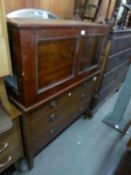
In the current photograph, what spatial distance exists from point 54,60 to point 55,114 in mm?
545

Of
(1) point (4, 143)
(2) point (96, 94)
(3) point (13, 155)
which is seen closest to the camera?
(1) point (4, 143)

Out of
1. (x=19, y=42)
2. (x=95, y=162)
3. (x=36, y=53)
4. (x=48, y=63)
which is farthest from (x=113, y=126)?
(x=19, y=42)

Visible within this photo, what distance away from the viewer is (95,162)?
1.55 meters

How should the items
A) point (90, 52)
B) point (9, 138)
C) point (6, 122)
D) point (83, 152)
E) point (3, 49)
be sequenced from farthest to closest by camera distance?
1. point (83, 152)
2. point (90, 52)
3. point (9, 138)
4. point (6, 122)
5. point (3, 49)

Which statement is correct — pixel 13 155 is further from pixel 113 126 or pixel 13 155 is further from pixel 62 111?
pixel 113 126

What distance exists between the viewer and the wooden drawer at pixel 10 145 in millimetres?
1022

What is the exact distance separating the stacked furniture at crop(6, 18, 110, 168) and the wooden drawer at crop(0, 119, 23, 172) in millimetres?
64

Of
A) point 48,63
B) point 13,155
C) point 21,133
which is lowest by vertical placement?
point 13,155

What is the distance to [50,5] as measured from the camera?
1449mm

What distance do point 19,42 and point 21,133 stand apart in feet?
2.35

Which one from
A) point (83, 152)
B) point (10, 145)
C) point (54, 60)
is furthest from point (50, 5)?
point (83, 152)

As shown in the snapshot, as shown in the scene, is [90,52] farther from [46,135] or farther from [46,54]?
[46,135]

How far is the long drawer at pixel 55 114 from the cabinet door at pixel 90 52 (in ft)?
0.69

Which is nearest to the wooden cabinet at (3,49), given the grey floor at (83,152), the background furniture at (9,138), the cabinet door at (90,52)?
the background furniture at (9,138)
